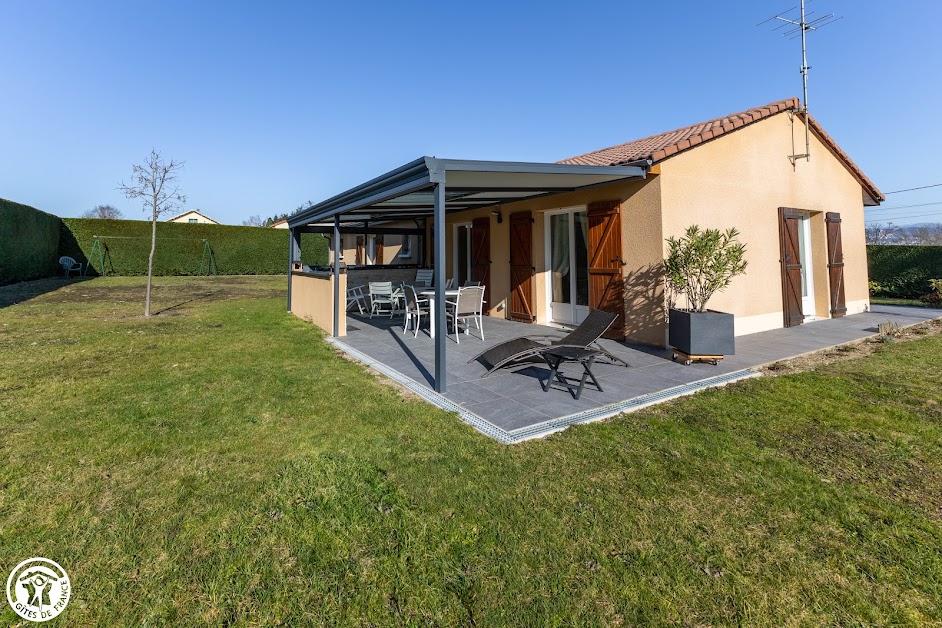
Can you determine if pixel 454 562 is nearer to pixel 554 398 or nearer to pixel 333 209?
pixel 554 398

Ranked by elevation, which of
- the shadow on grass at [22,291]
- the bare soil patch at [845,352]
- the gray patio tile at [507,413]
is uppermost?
the shadow on grass at [22,291]

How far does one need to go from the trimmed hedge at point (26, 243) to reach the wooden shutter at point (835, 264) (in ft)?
79.4

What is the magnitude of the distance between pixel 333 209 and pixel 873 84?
16371 mm

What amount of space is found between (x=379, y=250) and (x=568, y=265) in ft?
34.6

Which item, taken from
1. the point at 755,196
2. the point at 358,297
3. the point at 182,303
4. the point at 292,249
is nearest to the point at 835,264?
→ the point at 755,196

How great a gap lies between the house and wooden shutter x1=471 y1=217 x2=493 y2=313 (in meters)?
0.04

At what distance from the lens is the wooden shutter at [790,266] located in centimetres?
846

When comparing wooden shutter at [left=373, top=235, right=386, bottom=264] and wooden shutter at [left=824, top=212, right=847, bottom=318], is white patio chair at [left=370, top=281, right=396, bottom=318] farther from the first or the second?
wooden shutter at [left=824, top=212, right=847, bottom=318]

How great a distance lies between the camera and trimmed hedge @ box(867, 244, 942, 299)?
506 inches

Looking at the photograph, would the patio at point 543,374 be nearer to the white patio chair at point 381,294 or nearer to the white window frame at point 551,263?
the white window frame at point 551,263

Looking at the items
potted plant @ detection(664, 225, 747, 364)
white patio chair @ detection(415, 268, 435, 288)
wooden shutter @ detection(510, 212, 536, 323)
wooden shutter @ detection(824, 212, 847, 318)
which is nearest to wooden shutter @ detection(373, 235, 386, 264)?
white patio chair @ detection(415, 268, 435, 288)

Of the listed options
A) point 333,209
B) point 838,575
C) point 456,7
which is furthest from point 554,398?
point 456,7

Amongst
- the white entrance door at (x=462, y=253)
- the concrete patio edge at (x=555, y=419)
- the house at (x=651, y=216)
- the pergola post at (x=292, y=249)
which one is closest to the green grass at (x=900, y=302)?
the house at (x=651, y=216)

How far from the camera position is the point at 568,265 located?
8.89 metres
